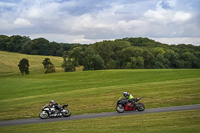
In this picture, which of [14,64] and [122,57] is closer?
[122,57]

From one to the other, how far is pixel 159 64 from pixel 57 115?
269 ft

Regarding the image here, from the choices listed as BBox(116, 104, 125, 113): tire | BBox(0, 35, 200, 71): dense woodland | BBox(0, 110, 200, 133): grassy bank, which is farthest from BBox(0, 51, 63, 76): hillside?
BBox(0, 110, 200, 133): grassy bank

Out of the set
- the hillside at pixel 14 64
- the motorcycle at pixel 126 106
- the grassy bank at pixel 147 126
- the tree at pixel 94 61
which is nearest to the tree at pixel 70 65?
the tree at pixel 94 61

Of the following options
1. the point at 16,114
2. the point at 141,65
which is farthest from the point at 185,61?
the point at 16,114

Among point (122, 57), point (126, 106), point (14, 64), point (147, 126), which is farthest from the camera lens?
point (14, 64)

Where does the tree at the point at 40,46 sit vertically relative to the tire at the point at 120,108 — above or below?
above

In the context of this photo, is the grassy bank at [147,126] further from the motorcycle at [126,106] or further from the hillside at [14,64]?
the hillside at [14,64]

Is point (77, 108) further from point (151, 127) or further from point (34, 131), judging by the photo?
point (151, 127)

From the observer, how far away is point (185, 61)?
11038cm

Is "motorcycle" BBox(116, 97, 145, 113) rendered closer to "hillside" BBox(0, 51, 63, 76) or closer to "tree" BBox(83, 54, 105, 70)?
Result: "tree" BBox(83, 54, 105, 70)

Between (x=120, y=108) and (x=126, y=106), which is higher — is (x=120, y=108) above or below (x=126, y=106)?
below

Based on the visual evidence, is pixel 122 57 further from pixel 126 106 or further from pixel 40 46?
pixel 126 106

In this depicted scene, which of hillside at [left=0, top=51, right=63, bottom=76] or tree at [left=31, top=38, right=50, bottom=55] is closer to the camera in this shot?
hillside at [left=0, top=51, right=63, bottom=76]

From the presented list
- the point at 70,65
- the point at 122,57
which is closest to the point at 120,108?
the point at 70,65
